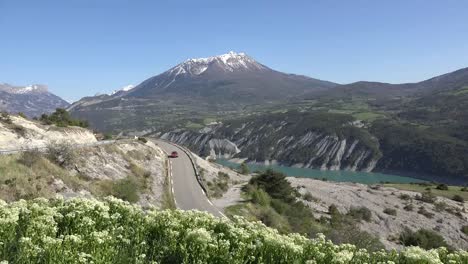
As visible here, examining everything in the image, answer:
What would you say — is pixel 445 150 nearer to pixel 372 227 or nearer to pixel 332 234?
pixel 372 227

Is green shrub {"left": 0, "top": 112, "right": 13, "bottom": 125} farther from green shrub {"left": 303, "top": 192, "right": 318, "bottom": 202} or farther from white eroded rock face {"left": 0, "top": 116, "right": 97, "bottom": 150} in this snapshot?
green shrub {"left": 303, "top": 192, "right": 318, "bottom": 202}

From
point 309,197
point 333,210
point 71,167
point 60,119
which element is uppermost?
point 60,119

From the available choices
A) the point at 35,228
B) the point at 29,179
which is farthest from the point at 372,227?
the point at 35,228

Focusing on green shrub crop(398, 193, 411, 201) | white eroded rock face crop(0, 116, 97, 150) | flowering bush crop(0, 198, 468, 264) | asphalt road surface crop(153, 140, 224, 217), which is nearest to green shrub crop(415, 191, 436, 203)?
green shrub crop(398, 193, 411, 201)

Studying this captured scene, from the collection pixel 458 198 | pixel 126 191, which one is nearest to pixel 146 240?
pixel 126 191

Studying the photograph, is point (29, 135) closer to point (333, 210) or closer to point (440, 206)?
point (333, 210)

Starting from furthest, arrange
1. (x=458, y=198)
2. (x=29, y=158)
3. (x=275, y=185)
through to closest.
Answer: (x=458, y=198), (x=275, y=185), (x=29, y=158)
